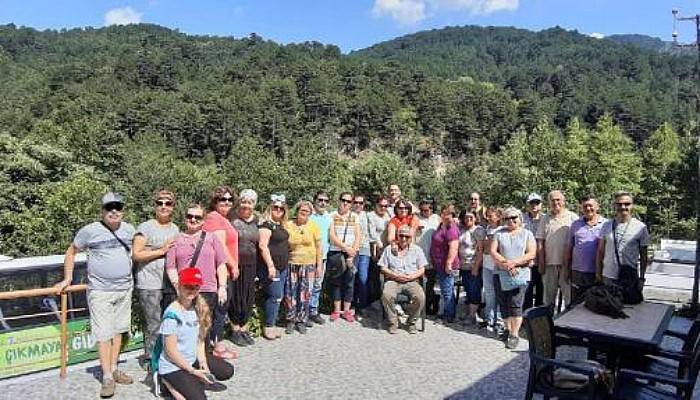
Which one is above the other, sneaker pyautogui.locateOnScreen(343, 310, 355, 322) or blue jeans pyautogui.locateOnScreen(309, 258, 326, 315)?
blue jeans pyautogui.locateOnScreen(309, 258, 326, 315)

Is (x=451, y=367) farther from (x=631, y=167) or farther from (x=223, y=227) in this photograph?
(x=631, y=167)

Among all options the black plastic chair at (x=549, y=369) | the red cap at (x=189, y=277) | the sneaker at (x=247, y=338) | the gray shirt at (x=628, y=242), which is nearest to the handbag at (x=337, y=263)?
the sneaker at (x=247, y=338)

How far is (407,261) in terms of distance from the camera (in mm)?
7422

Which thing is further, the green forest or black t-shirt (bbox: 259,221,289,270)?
the green forest

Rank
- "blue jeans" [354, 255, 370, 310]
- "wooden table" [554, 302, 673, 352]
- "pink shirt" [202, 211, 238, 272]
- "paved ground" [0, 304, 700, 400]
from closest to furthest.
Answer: "wooden table" [554, 302, 673, 352] → "paved ground" [0, 304, 700, 400] → "pink shirt" [202, 211, 238, 272] → "blue jeans" [354, 255, 370, 310]

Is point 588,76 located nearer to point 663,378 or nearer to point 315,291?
point 315,291

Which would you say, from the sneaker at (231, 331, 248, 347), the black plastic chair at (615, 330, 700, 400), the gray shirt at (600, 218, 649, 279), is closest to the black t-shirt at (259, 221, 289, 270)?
the sneaker at (231, 331, 248, 347)

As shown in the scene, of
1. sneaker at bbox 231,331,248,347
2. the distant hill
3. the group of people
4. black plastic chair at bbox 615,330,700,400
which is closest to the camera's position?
black plastic chair at bbox 615,330,700,400

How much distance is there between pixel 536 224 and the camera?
7277 millimetres

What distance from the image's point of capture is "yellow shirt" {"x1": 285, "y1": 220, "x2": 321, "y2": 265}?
23.2ft

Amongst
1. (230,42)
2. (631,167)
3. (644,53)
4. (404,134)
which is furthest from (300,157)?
(644,53)

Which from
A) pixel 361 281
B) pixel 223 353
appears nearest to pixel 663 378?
pixel 223 353

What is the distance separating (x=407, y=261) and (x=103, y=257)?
3612 mm

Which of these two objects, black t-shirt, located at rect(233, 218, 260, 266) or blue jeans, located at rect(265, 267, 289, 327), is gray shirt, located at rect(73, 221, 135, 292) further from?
blue jeans, located at rect(265, 267, 289, 327)
